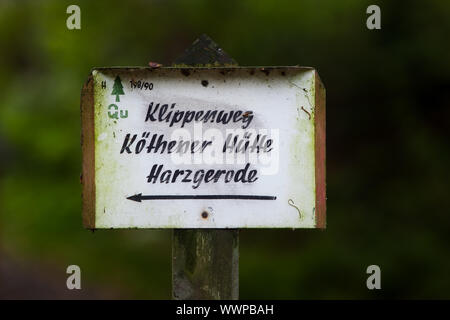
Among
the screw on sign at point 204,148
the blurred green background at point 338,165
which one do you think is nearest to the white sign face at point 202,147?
the screw on sign at point 204,148

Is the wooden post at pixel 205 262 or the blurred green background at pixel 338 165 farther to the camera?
the blurred green background at pixel 338 165

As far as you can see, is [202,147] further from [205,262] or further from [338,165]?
[338,165]

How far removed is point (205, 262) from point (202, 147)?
30 centimetres

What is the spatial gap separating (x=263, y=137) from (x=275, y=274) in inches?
157

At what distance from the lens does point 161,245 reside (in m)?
6.76

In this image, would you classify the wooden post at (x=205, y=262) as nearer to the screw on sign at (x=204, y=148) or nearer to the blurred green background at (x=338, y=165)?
the screw on sign at (x=204, y=148)

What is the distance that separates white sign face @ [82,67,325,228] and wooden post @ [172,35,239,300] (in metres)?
0.06

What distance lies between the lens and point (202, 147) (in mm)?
1812

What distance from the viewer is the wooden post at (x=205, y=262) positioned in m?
1.84

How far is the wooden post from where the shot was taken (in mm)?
1844

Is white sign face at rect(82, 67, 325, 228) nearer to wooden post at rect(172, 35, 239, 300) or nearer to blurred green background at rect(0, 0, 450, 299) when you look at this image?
wooden post at rect(172, 35, 239, 300)

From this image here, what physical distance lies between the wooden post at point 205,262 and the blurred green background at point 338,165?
3.35m
